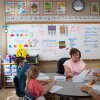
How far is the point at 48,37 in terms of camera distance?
548 cm

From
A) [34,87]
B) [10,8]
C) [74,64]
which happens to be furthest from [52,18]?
[34,87]

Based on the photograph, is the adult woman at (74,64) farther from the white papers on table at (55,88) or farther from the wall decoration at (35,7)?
the wall decoration at (35,7)

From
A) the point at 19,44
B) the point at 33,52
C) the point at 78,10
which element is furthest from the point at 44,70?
the point at 78,10

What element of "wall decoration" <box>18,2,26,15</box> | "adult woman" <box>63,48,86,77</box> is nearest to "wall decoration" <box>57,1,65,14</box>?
"wall decoration" <box>18,2,26,15</box>

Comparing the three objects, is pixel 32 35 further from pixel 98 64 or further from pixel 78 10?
pixel 98 64

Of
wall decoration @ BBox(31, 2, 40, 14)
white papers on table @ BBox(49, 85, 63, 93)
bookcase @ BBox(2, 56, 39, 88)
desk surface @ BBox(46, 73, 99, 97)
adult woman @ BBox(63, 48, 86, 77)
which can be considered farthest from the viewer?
wall decoration @ BBox(31, 2, 40, 14)

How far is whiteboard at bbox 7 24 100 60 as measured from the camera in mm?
5457

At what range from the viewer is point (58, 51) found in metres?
5.49

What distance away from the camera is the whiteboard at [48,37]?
17.9 feet

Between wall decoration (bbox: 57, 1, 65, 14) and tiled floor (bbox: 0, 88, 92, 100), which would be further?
wall decoration (bbox: 57, 1, 65, 14)

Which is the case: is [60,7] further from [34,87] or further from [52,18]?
[34,87]

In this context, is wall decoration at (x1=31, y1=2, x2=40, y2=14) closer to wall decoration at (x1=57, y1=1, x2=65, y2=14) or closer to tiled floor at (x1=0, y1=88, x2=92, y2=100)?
wall decoration at (x1=57, y1=1, x2=65, y2=14)

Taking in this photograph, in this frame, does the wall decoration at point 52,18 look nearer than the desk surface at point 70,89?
No

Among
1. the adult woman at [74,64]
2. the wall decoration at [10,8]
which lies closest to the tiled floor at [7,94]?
the adult woman at [74,64]
